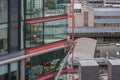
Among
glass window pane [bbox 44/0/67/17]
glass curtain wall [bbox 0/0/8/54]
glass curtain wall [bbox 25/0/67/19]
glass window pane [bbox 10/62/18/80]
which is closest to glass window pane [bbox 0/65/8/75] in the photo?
glass window pane [bbox 10/62/18/80]

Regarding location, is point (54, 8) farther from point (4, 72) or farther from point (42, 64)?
point (4, 72)

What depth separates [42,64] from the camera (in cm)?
1273

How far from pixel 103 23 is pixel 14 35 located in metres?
42.8

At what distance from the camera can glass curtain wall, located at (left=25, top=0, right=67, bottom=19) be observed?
1168cm

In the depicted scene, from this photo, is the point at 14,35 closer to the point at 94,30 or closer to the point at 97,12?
the point at 94,30

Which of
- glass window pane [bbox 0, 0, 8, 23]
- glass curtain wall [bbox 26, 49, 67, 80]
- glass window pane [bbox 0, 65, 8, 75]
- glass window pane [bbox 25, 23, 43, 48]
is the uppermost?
glass window pane [bbox 0, 0, 8, 23]

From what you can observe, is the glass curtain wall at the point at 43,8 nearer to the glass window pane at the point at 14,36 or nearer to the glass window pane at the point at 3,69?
the glass window pane at the point at 14,36

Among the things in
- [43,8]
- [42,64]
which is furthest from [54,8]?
[42,64]

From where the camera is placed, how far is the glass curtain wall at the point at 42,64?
12.0 m

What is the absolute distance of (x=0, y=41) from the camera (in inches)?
400

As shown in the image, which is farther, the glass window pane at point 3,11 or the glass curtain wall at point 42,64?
the glass curtain wall at point 42,64

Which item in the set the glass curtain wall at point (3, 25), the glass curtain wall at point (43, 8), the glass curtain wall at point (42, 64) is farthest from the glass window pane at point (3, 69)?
the glass curtain wall at point (43, 8)

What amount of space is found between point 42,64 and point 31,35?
1292 mm

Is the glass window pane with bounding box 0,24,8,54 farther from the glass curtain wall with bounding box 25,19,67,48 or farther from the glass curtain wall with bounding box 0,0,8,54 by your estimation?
the glass curtain wall with bounding box 25,19,67,48
